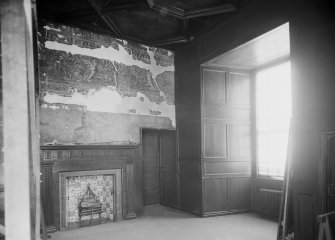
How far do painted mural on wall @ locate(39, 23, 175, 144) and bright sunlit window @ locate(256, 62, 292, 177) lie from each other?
2.19 metres

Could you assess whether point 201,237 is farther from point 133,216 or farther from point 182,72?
point 182,72

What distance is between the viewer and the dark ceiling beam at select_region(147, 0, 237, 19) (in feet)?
16.9

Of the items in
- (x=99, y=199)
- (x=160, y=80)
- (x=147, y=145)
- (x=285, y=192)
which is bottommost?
(x=99, y=199)

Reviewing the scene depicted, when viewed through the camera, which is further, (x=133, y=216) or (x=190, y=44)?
(x=190, y=44)

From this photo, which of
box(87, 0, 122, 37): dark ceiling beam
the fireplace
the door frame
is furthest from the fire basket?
the door frame

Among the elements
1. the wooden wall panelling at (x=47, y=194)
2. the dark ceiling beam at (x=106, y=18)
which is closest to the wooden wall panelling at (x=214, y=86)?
the dark ceiling beam at (x=106, y=18)

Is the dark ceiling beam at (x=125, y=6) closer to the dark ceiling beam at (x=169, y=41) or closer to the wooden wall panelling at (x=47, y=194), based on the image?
the dark ceiling beam at (x=169, y=41)

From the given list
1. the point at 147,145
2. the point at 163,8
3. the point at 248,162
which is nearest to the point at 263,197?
the point at 248,162

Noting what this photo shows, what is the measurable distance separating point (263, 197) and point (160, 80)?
369cm

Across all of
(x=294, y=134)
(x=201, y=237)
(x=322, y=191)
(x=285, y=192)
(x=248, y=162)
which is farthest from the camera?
(x=248, y=162)

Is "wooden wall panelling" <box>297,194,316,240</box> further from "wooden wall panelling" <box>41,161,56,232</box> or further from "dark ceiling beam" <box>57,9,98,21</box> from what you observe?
"dark ceiling beam" <box>57,9,98,21</box>

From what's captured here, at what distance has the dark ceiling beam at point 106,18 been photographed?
5.15 meters

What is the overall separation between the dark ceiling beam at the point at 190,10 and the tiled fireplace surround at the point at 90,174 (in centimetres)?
297

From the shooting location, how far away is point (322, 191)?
3.71m
